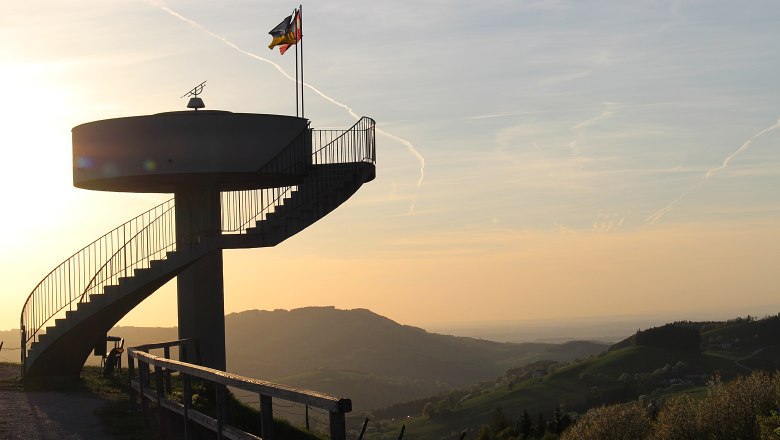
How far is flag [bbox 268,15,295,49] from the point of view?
103 ft

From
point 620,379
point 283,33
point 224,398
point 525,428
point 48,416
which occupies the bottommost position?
point 620,379

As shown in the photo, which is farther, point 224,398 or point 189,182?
point 189,182

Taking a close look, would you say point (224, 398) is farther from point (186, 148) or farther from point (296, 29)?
point (296, 29)

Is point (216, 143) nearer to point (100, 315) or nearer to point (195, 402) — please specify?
point (100, 315)

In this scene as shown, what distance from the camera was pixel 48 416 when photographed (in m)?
19.1

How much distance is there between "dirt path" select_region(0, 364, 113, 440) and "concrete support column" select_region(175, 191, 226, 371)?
19.2 feet

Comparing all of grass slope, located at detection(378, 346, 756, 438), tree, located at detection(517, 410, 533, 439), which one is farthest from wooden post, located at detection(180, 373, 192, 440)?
grass slope, located at detection(378, 346, 756, 438)

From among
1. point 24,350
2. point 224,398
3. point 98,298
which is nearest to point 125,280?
point 98,298

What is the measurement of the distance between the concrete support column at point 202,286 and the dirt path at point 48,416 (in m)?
5.84

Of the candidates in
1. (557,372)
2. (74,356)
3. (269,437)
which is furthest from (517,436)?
(269,437)

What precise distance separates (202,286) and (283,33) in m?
8.46

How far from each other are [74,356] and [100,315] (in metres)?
1.36

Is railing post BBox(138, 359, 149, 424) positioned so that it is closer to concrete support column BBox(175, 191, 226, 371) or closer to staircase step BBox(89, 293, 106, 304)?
staircase step BBox(89, 293, 106, 304)

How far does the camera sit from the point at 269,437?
1009cm
